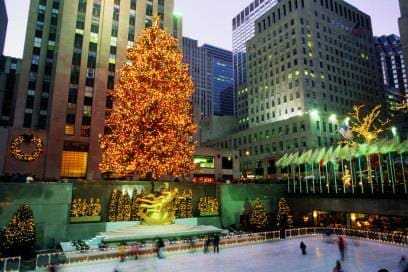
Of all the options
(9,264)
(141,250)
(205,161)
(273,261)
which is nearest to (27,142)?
(9,264)

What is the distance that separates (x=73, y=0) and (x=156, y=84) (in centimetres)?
3676

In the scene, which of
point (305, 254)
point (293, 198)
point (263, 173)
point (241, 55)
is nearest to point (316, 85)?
point (263, 173)

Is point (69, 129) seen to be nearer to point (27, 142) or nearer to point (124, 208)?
point (27, 142)

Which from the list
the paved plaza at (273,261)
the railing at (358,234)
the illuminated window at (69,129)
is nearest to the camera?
the paved plaza at (273,261)

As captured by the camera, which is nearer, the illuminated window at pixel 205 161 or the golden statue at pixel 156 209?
the golden statue at pixel 156 209

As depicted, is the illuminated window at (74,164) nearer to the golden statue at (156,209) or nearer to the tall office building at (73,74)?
the tall office building at (73,74)

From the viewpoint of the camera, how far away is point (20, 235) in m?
20.1

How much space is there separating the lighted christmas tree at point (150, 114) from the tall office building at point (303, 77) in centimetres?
5036

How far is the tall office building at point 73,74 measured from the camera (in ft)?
156

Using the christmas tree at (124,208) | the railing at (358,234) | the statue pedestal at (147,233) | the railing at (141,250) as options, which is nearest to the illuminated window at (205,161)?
the railing at (358,234)

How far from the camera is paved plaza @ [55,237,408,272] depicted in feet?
57.6

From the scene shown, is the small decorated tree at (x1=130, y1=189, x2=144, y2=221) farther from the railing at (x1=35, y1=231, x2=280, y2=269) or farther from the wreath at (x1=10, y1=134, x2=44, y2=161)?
the wreath at (x1=10, y1=134, x2=44, y2=161)

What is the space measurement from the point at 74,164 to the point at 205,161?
28040mm

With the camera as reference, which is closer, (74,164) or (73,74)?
(74,164)
